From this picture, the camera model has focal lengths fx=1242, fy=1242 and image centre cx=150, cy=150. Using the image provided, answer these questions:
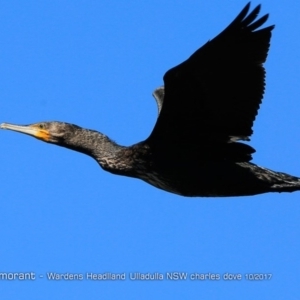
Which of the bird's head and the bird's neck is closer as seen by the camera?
the bird's neck

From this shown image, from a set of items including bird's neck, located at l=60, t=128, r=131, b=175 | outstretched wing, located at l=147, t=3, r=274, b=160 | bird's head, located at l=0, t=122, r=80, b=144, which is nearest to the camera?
outstretched wing, located at l=147, t=3, r=274, b=160

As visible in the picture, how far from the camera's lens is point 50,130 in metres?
13.1

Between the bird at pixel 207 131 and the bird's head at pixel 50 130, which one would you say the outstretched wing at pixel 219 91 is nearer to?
the bird at pixel 207 131

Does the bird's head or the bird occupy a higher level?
the bird's head

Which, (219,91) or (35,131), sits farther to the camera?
(35,131)

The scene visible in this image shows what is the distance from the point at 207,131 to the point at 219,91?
20.3 inches

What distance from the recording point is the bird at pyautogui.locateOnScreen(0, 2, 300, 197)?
11828 millimetres

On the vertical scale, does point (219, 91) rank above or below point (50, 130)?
below

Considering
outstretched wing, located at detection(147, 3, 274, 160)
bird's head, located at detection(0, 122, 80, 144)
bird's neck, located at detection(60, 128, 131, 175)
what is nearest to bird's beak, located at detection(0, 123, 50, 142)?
bird's head, located at detection(0, 122, 80, 144)

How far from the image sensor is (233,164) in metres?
12.5

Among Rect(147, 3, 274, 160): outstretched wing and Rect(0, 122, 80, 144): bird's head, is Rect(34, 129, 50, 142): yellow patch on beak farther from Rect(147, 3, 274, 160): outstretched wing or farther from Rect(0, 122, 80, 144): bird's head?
Rect(147, 3, 274, 160): outstretched wing

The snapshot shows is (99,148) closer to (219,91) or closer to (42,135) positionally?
(42,135)

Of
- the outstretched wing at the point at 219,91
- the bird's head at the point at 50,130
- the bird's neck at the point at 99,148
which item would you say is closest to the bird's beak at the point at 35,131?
the bird's head at the point at 50,130

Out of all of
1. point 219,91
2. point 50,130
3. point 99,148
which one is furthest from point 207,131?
point 50,130
